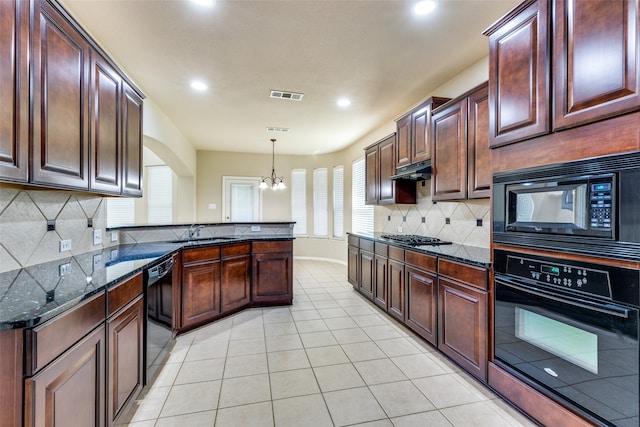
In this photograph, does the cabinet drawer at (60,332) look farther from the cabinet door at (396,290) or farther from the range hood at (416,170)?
the range hood at (416,170)

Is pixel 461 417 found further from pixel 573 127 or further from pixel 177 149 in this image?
pixel 177 149

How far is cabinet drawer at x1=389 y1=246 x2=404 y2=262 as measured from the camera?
10.2 ft

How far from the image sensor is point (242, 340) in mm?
2936

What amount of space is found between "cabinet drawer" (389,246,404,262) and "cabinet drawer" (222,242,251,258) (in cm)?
180

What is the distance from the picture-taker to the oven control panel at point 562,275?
4.55ft

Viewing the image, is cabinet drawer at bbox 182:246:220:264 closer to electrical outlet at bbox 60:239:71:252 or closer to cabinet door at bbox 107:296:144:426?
electrical outlet at bbox 60:239:71:252

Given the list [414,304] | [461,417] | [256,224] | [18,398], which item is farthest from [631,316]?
[256,224]

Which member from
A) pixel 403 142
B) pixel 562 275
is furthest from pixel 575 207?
pixel 403 142

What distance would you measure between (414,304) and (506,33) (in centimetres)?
238

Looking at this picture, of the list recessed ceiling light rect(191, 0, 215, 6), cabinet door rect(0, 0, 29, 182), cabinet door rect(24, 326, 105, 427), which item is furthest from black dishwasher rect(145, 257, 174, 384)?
recessed ceiling light rect(191, 0, 215, 6)

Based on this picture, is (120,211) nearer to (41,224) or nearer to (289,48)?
(41,224)

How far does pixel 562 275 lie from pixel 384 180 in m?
2.83

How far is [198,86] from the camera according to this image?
357 cm

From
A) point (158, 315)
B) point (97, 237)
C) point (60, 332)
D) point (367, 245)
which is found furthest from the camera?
point (367, 245)
